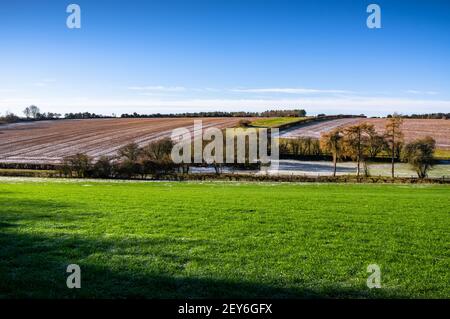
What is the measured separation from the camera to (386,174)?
2662 inches

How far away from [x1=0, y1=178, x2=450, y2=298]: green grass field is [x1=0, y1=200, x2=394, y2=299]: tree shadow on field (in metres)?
0.03

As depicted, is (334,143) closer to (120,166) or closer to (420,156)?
(420,156)

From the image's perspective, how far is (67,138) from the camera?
10600cm

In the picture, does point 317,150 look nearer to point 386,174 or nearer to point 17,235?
point 386,174

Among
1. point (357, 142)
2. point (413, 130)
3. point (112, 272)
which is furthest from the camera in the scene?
point (413, 130)

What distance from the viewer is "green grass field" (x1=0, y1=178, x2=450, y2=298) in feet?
34.5

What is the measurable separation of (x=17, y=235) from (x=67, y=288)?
616cm

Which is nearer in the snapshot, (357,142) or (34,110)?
(357,142)

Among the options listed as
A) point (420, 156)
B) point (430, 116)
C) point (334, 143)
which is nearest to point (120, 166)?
point (334, 143)

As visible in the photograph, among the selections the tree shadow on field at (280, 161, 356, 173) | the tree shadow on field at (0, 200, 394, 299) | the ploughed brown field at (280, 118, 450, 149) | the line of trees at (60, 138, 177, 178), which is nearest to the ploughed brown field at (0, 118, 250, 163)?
the line of trees at (60, 138, 177, 178)

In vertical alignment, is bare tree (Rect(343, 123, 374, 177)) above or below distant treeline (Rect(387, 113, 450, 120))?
below

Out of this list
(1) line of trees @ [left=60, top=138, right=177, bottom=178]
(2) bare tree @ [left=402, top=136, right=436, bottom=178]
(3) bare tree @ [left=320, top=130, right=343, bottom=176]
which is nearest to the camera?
(1) line of trees @ [left=60, top=138, right=177, bottom=178]

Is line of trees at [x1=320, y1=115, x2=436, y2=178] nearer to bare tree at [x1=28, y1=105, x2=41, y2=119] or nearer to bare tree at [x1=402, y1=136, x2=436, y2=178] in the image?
bare tree at [x1=402, y1=136, x2=436, y2=178]

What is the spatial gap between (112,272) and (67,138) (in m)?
101
